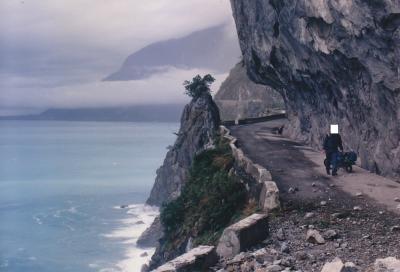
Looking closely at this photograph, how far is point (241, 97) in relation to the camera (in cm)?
16025

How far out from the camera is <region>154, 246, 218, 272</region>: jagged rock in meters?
11.6

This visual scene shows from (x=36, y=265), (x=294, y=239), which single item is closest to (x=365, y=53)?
(x=294, y=239)

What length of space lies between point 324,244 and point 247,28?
2847cm

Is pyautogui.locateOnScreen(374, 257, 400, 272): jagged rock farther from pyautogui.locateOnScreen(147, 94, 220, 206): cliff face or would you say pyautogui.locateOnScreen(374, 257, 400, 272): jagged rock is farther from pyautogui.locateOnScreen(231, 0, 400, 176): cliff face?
pyautogui.locateOnScreen(147, 94, 220, 206): cliff face

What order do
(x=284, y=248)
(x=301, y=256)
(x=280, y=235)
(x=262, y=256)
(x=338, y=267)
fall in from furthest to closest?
(x=280, y=235) < (x=284, y=248) < (x=262, y=256) < (x=301, y=256) < (x=338, y=267)

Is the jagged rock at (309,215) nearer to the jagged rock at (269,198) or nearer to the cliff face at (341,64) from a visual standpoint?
the jagged rock at (269,198)

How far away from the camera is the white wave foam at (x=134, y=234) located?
2684 inches

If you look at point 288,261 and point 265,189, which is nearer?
point 288,261

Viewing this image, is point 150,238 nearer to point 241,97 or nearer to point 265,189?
point 265,189

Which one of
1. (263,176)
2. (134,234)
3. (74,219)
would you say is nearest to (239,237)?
(263,176)

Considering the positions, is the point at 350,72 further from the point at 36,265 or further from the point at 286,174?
the point at 36,265

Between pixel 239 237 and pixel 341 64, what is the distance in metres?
12.9

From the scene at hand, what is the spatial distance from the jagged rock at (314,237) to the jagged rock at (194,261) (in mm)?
2577

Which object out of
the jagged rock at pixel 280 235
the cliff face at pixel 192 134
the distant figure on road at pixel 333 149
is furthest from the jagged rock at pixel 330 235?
the cliff face at pixel 192 134
